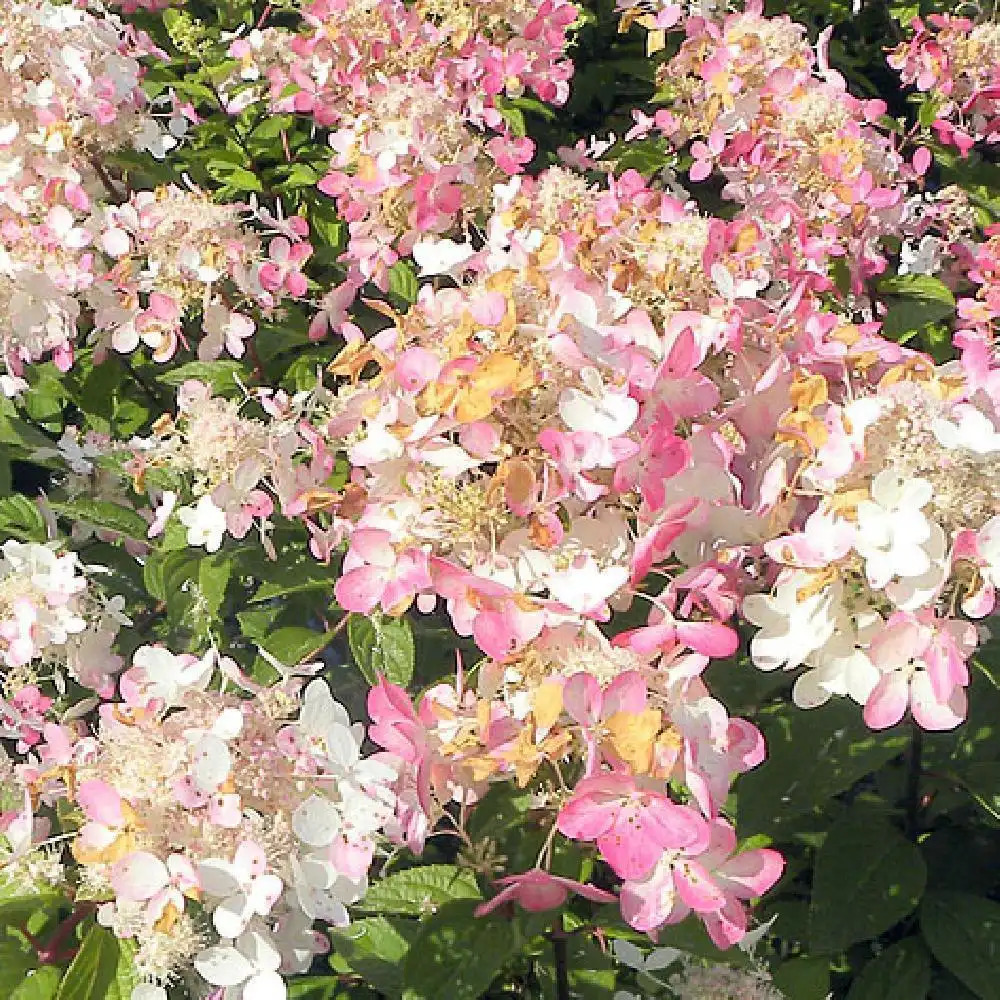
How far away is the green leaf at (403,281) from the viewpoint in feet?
6.71

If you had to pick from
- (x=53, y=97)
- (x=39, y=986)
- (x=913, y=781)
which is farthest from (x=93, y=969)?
(x=53, y=97)

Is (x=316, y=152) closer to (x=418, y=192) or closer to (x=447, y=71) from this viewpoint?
(x=447, y=71)

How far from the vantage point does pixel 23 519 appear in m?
1.93

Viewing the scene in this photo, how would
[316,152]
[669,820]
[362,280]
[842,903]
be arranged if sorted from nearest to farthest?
[669,820]
[842,903]
[362,280]
[316,152]

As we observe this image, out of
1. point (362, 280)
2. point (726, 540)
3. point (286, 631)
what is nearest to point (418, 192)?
point (362, 280)

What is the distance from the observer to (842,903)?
1.34 meters

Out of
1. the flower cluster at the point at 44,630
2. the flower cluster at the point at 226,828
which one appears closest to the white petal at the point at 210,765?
the flower cluster at the point at 226,828

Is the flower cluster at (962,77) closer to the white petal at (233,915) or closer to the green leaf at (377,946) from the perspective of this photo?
the green leaf at (377,946)

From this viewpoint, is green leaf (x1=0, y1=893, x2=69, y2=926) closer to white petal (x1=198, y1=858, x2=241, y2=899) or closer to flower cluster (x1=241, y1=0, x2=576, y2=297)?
white petal (x1=198, y1=858, x2=241, y2=899)

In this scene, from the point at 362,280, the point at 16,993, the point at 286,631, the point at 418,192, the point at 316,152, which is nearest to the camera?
the point at 16,993

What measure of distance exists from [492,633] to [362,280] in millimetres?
983

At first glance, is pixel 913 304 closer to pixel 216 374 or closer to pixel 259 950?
pixel 216 374

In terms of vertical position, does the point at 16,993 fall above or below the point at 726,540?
below

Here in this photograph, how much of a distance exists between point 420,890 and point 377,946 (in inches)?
4.4
